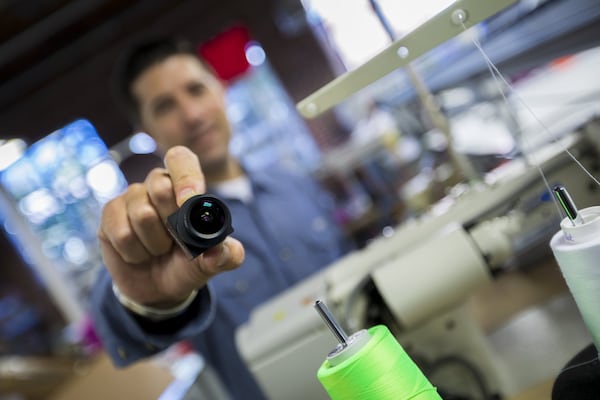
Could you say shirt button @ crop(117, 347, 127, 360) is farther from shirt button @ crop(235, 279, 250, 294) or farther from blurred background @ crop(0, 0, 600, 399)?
blurred background @ crop(0, 0, 600, 399)

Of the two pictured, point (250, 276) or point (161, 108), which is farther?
point (161, 108)

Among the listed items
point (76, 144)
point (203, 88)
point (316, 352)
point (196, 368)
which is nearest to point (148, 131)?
point (203, 88)

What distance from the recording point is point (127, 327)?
65cm

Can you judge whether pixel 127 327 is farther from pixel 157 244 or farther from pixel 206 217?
pixel 206 217

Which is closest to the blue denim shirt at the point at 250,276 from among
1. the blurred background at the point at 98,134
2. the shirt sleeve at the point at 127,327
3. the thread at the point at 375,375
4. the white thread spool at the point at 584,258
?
the shirt sleeve at the point at 127,327

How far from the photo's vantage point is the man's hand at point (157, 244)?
1.33 feet

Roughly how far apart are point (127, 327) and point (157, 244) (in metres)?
0.26

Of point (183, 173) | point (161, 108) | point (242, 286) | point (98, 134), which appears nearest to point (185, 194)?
point (183, 173)

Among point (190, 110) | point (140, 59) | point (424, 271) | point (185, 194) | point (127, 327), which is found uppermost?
point (140, 59)

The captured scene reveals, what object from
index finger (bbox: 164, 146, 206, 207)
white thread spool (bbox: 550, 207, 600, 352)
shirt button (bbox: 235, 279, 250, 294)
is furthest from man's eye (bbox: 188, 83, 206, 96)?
white thread spool (bbox: 550, 207, 600, 352)

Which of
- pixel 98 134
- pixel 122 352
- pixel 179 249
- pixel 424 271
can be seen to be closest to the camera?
pixel 179 249

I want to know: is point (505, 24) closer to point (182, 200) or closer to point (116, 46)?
point (182, 200)

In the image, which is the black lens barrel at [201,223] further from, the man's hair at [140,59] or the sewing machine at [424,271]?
the man's hair at [140,59]

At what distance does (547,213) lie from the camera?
62 centimetres
